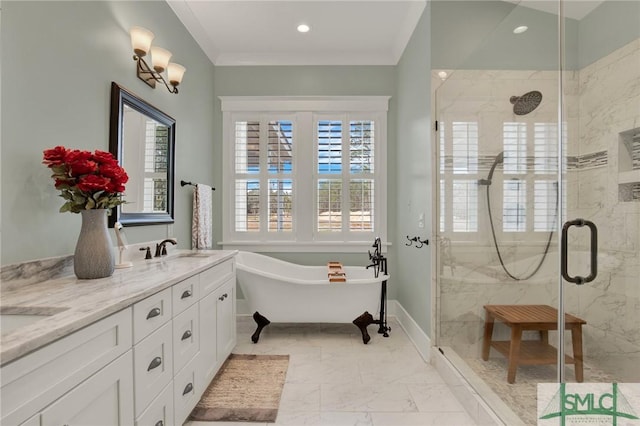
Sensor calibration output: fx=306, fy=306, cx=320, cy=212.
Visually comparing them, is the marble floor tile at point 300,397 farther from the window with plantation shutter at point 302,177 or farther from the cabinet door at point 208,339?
the window with plantation shutter at point 302,177

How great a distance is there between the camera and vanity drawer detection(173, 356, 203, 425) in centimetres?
152

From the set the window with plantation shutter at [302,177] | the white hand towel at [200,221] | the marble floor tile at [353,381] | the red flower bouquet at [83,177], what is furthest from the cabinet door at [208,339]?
the window with plantation shutter at [302,177]

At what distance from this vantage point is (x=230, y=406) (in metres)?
1.88

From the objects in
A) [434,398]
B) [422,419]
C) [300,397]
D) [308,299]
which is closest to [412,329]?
[434,398]

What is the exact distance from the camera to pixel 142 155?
2195mm

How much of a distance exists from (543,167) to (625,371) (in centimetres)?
123

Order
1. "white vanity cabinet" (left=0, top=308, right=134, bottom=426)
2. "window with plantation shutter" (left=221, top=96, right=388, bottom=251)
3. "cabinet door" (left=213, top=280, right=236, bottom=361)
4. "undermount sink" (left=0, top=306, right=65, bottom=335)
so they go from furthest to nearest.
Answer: "window with plantation shutter" (left=221, top=96, right=388, bottom=251)
"cabinet door" (left=213, top=280, right=236, bottom=361)
"undermount sink" (left=0, top=306, right=65, bottom=335)
"white vanity cabinet" (left=0, top=308, right=134, bottom=426)

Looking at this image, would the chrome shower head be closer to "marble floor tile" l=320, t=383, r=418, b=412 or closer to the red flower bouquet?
"marble floor tile" l=320, t=383, r=418, b=412

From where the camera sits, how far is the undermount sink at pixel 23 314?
98cm

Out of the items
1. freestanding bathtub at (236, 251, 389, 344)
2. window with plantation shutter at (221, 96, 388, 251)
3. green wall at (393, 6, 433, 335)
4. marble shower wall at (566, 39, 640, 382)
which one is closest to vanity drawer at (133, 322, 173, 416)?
freestanding bathtub at (236, 251, 389, 344)

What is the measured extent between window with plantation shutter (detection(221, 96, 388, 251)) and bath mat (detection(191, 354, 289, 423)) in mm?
1421

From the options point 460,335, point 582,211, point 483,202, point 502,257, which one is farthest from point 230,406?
point 582,211

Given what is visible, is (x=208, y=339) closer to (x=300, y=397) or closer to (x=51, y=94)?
(x=300, y=397)

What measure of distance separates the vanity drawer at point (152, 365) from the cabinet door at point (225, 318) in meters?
0.66
